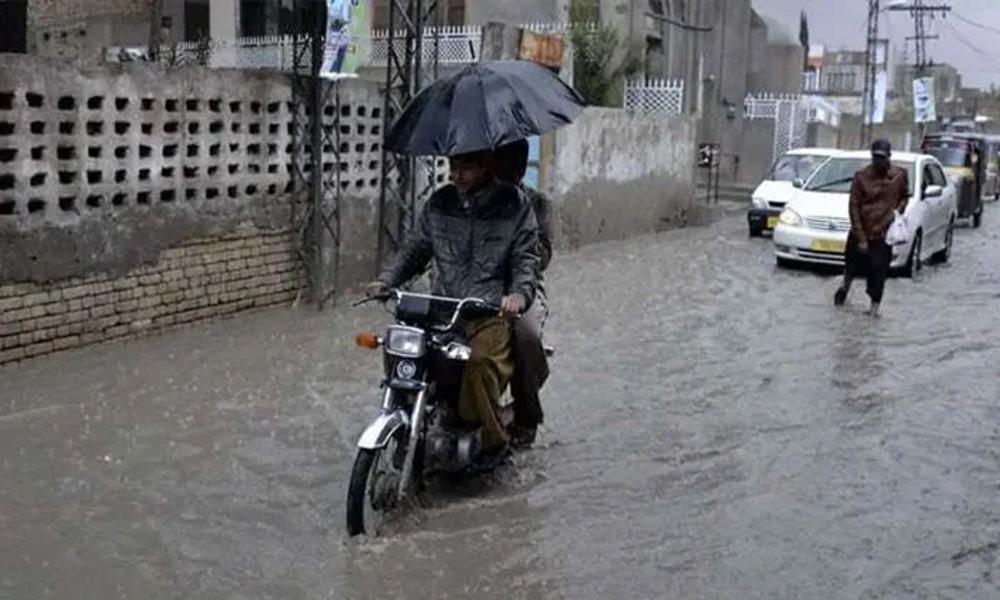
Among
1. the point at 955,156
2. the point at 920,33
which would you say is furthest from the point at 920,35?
the point at 955,156

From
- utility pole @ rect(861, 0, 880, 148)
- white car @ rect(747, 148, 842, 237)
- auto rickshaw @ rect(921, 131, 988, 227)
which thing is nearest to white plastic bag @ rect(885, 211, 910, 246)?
white car @ rect(747, 148, 842, 237)

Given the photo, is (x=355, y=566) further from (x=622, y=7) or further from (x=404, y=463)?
(x=622, y=7)

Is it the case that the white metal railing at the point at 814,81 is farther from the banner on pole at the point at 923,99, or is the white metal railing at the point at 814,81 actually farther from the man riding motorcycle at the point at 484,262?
the man riding motorcycle at the point at 484,262

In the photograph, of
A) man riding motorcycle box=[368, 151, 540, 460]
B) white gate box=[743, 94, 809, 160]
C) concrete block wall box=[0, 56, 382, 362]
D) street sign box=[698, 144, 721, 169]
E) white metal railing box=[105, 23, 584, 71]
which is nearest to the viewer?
man riding motorcycle box=[368, 151, 540, 460]

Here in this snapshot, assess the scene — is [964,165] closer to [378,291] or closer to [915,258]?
[915,258]

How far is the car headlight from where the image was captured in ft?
48.1

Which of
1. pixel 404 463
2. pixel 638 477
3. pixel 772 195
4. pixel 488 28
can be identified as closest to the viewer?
pixel 404 463

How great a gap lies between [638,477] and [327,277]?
540cm

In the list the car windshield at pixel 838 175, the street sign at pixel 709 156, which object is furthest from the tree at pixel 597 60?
the car windshield at pixel 838 175

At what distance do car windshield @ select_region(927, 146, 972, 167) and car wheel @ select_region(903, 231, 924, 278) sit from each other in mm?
10769

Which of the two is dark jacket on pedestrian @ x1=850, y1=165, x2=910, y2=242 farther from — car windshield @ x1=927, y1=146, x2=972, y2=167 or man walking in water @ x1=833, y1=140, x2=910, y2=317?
car windshield @ x1=927, y1=146, x2=972, y2=167

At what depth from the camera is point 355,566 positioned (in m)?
4.63

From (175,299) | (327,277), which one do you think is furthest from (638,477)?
(327,277)

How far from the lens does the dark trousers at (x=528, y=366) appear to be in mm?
5446
